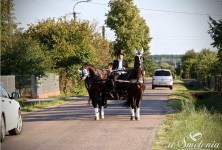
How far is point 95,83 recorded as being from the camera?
18.3 meters

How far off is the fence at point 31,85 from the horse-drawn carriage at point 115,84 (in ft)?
48.2

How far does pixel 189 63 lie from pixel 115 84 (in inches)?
4286

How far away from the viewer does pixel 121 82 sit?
18469mm

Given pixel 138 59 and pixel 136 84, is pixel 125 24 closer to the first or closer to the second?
pixel 136 84

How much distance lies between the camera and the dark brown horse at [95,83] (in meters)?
18.1

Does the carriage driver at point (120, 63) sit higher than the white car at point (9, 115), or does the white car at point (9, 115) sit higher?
the carriage driver at point (120, 63)

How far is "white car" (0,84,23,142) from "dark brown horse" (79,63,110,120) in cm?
382

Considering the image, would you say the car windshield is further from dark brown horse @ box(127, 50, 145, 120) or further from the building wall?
dark brown horse @ box(127, 50, 145, 120)

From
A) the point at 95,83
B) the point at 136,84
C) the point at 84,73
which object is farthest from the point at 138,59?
the point at 84,73

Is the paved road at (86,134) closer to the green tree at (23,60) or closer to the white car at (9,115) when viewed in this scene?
the white car at (9,115)

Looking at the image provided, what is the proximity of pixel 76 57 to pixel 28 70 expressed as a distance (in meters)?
5.64

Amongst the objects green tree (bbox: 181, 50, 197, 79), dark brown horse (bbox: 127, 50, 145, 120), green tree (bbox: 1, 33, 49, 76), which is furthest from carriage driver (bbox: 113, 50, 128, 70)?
green tree (bbox: 181, 50, 197, 79)

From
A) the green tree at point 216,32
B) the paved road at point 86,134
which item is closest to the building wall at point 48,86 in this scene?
the green tree at point 216,32

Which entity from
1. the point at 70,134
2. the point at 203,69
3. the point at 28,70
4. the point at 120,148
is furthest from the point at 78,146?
the point at 203,69
